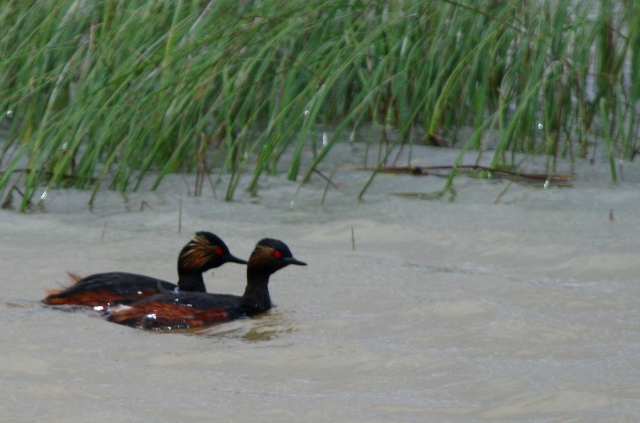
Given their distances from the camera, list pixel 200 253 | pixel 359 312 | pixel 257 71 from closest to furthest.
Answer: pixel 359 312 → pixel 200 253 → pixel 257 71

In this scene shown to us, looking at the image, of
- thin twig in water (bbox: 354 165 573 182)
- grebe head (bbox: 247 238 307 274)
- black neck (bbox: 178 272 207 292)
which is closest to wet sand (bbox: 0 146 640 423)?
thin twig in water (bbox: 354 165 573 182)

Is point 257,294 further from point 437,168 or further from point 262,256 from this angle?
point 437,168

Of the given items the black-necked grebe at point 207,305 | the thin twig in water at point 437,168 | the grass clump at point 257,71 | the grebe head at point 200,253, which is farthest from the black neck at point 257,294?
the thin twig in water at point 437,168

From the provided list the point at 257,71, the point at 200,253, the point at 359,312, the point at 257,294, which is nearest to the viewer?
the point at 359,312

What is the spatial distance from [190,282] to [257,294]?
48 cm

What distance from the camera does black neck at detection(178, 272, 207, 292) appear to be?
17.8ft

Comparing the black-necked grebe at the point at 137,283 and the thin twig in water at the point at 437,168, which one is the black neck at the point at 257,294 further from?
the thin twig in water at the point at 437,168

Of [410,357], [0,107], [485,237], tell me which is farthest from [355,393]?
[0,107]

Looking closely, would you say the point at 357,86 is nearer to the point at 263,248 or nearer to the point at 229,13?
the point at 229,13

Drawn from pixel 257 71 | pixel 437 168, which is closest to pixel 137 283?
pixel 257 71

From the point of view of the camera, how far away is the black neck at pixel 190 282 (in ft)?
17.8

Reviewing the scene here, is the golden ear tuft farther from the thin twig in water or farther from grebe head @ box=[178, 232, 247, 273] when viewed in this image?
the thin twig in water

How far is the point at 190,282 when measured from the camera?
5438 millimetres

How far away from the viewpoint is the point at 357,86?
27.7 ft
